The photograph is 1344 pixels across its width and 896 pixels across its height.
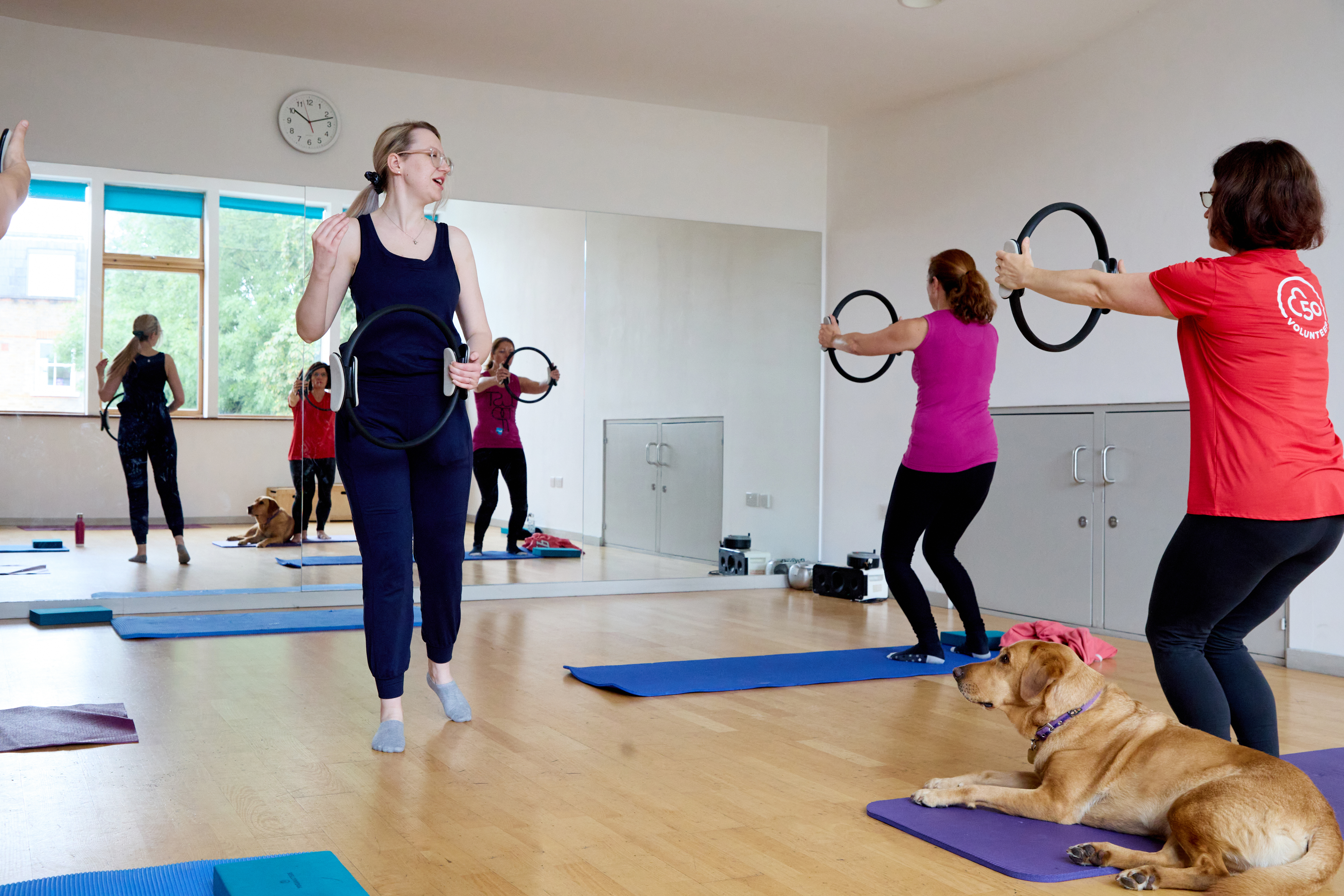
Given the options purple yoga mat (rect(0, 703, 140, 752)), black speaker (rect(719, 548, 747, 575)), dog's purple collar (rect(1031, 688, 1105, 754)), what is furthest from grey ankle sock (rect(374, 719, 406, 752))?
black speaker (rect(719, 548, 747, 575))

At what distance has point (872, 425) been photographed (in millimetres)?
6793

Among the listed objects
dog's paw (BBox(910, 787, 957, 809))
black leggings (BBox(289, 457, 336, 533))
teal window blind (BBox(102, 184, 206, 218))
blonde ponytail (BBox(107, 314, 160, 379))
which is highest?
teal window blind (BBox(102, 184, 206, 218))

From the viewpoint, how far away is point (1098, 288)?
2.30m

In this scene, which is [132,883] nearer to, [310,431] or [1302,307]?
[1302,307]

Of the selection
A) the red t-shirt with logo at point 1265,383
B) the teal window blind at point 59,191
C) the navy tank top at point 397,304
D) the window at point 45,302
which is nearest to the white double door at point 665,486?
the window at point 45,302

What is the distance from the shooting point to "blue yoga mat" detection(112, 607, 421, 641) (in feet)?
15.3

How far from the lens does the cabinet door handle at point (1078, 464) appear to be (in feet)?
17.7

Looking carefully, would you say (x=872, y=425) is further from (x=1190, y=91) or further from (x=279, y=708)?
(x=279, y=708)

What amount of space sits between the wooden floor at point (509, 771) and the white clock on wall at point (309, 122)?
8.94ft

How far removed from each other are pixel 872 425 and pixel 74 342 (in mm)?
4389

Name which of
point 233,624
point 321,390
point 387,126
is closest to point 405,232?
point 233,624

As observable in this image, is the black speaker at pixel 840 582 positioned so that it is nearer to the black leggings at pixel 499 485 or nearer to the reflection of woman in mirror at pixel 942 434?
the black leggings at pixel 499 485

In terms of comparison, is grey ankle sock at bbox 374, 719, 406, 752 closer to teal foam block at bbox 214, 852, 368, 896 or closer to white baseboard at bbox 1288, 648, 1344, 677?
teal foam block at bbox 214, 852, 368, 896

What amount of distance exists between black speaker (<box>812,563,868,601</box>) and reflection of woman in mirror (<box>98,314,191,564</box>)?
353 centimetres
